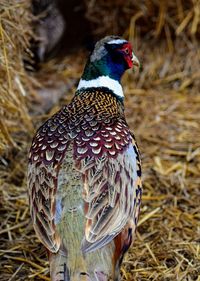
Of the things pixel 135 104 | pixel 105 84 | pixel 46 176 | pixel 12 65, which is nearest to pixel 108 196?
pixel 46 176

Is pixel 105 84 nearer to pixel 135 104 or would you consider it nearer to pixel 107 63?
pixel 107 63

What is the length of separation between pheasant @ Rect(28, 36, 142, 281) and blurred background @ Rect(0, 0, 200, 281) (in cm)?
60

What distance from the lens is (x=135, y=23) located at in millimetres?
5645

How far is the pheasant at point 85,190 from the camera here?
114 inches

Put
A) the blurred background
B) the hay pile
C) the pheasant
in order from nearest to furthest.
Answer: the pheasant → the blurred background → the hay pile

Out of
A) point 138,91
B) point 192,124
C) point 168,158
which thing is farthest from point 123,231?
point 138,91

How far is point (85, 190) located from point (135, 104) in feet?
7.89

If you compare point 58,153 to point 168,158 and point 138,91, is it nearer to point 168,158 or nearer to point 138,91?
point 168,158

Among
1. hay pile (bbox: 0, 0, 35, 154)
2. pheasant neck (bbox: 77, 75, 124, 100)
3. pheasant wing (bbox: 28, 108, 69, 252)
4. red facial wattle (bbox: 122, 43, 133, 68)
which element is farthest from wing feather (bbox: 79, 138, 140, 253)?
hay pile (bbox: 0, 0, 35, 154)

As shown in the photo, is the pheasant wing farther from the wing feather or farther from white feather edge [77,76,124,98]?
white feather edge [77,76,124,98]

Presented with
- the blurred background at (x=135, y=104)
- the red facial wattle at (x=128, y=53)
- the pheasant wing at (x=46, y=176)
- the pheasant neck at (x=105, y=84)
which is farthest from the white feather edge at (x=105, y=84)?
the blurred background at (x=135, y=104)

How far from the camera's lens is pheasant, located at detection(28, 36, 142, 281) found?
2.89 meters

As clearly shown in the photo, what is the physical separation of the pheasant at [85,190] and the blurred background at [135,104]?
60 centimetres

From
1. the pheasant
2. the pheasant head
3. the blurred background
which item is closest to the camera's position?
the pheasant
